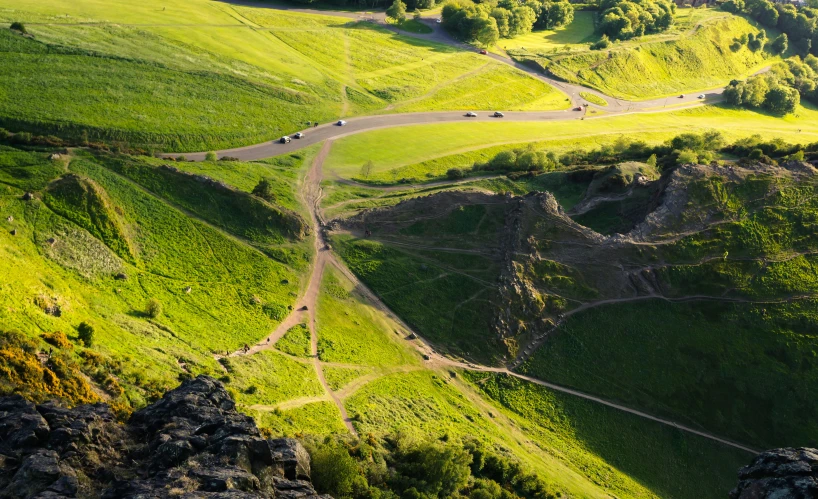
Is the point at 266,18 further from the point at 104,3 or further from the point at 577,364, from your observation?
the point at 577,364

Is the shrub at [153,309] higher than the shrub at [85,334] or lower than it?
lower

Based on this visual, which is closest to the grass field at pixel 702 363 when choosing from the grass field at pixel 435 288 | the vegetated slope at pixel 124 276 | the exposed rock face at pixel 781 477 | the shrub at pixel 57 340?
the grass field at pixel 435 288

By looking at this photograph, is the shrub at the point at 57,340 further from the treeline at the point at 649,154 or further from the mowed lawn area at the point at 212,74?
the treeline at the point at 649,154

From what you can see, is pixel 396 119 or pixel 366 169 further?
pixel 396 119

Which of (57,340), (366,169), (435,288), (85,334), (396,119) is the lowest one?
(435,288)

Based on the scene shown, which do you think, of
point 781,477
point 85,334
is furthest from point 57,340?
point 781,477

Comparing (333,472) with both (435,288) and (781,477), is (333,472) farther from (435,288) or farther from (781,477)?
(435,288)
